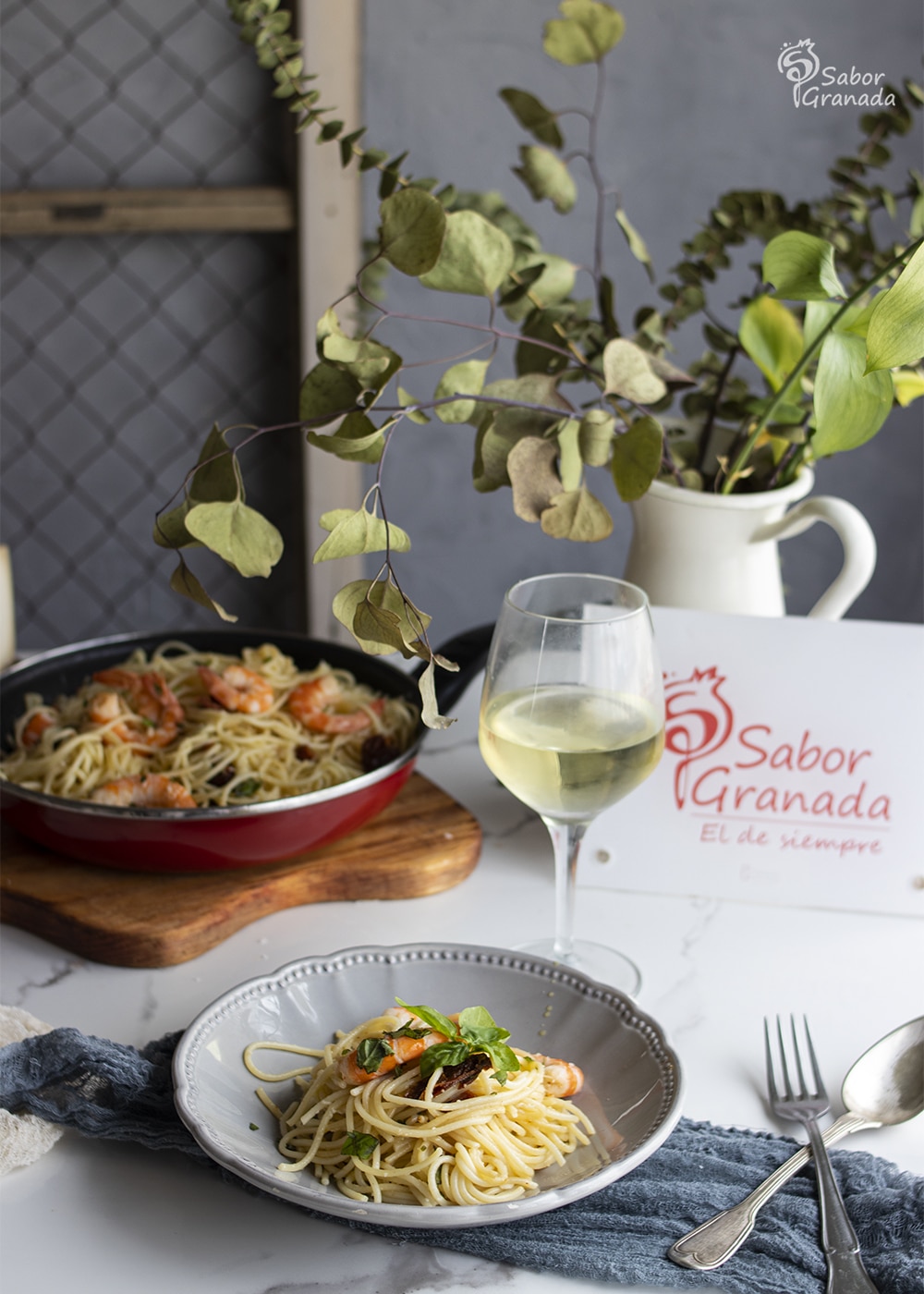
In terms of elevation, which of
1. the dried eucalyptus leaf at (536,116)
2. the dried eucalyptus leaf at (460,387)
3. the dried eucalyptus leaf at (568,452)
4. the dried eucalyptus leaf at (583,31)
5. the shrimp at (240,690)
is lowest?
the shrimp at (240,690)

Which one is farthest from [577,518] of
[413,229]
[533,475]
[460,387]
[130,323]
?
[130,323]

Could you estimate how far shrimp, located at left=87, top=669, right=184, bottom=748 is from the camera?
128 centimetres

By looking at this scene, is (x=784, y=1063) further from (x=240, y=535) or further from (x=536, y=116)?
(x=536, y=116)

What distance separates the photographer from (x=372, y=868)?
3.94 feet

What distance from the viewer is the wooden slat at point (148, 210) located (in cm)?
257

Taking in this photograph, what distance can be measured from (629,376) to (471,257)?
0.17 m

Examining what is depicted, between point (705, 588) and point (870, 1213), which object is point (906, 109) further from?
point (870, 1213)

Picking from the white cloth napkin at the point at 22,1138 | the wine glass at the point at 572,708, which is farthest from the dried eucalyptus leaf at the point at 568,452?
the white cloth napkin at the point at 22,1138

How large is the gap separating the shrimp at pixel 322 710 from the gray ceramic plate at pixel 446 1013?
1.24 ft

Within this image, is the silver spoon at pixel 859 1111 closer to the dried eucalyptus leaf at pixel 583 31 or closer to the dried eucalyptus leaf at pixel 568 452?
the dried eucalyptus leaf at pixel 568 452

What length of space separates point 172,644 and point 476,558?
1.63 metres

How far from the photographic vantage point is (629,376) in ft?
3.52

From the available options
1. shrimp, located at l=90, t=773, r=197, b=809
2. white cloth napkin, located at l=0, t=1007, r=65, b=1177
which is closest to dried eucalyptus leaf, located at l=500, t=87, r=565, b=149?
shrimp, located at l=90, t=773, r=197, b=809

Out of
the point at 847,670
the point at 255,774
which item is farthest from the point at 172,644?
the point at 847,670
